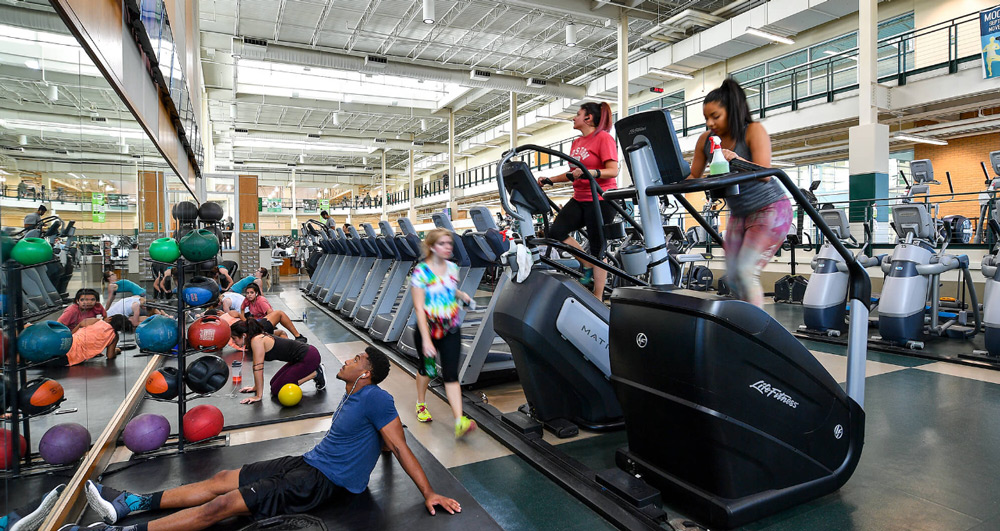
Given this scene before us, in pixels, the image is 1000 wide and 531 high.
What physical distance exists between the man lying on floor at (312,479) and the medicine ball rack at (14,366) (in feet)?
1.52

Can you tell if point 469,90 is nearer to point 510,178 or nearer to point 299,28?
point 299,28

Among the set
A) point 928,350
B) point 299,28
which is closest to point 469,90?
point 299,28

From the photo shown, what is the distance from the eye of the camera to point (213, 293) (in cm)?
310

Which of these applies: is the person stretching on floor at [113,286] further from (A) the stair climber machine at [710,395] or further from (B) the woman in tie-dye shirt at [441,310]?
(A) the stair climber machine at [710,395]

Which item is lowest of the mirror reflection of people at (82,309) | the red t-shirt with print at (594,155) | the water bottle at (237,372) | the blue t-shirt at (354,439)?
the water bottle at (237,372)

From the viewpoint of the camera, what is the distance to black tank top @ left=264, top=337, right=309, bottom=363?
389 centimetres

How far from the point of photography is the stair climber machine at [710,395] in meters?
1.90

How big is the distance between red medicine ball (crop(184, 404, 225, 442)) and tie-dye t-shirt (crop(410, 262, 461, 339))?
1255mm

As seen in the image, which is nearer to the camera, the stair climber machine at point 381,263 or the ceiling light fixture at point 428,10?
the stair climber machine at point 381,263

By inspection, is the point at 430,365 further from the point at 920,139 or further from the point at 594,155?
the point at 920,139

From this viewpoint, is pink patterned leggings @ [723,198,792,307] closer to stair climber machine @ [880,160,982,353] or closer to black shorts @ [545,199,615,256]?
black shorts @ [545,199,615,256]

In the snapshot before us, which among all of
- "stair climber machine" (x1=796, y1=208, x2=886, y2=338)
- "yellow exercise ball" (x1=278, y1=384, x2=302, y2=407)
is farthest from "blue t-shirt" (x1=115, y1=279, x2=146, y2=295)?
"stair climber machine" (x1=796, y1=208, x2=886, y2=338)

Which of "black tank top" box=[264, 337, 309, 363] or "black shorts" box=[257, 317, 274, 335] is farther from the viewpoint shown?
"black shorts" box=[257, 317, 274, 335]

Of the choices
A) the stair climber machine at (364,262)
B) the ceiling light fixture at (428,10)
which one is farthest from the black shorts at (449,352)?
the ceiling light fixture at (428,10)
